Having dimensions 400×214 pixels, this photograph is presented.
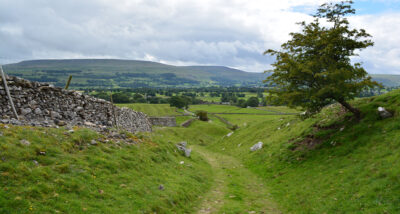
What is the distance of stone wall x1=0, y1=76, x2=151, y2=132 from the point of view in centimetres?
1521

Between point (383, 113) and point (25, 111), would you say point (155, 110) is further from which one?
point (383, 113)

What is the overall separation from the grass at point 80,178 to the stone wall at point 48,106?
3256mm

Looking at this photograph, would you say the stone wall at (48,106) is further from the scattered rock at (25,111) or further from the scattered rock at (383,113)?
the scattered rock at (383,113)

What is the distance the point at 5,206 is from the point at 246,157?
27.5 metres

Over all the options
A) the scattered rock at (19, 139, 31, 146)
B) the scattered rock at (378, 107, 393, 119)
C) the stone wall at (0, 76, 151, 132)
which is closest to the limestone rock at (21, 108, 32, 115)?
the stone wall at (0, 76, 151, 132)

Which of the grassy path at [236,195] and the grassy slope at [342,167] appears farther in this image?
the grassy path at [236,195]

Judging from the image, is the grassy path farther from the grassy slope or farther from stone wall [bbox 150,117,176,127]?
stone wall [bbox 150,117,176,127]

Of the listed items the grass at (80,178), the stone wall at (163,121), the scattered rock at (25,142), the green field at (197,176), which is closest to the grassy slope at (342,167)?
the green field at (197,176)

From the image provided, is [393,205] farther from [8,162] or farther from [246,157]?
[246,157]

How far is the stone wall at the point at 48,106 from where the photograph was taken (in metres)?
15.2

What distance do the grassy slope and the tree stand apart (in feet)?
9.65

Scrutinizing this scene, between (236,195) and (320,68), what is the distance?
43.2 feet

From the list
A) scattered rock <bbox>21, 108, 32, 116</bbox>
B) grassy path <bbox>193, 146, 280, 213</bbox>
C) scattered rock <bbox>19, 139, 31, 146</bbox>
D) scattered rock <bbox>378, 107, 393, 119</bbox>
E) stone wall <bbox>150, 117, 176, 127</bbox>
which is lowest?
stone wall <bbox>150, 117, 176, 127</bbox>

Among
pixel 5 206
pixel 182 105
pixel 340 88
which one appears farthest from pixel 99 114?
pixel 182 105
